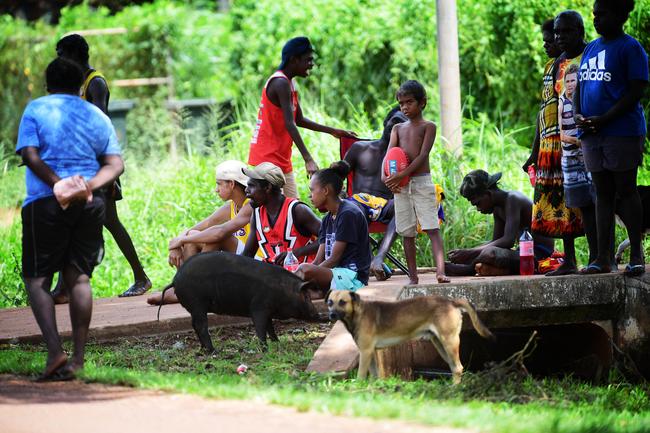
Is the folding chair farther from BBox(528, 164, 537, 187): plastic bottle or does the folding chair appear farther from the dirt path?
the dirt path

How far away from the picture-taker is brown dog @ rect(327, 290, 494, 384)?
6.52m

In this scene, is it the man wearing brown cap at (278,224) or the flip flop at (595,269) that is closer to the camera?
the flip flop at (595,269)

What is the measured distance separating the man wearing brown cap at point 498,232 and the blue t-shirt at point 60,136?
378 centimetres

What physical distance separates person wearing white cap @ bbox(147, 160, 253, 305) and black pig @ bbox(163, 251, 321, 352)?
54.8 inches

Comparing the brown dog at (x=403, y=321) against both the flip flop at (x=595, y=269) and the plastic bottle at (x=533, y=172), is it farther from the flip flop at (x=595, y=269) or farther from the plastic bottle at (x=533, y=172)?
the plastic bottle at (x=533, y=172)

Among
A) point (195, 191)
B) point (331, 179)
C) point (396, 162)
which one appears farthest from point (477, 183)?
point (195, 191)

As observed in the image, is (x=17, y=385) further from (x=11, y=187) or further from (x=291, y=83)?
(x=11, y=187)

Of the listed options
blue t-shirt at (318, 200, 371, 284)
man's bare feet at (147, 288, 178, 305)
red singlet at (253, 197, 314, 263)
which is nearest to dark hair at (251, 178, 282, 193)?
red singlet at (253, 197, 314, 263)

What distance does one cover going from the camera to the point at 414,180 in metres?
8.05

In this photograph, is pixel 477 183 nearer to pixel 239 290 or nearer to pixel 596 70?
pixel 596 70

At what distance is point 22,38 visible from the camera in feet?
68.0

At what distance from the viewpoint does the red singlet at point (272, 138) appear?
9320 millimetres

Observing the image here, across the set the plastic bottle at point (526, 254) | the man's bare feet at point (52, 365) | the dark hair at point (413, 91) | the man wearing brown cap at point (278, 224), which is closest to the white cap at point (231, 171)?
the man wearing brown cap at point (278, 224)

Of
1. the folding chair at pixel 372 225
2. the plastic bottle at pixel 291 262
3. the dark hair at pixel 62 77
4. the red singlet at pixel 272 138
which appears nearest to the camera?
the dark hair at pixel 62 77
